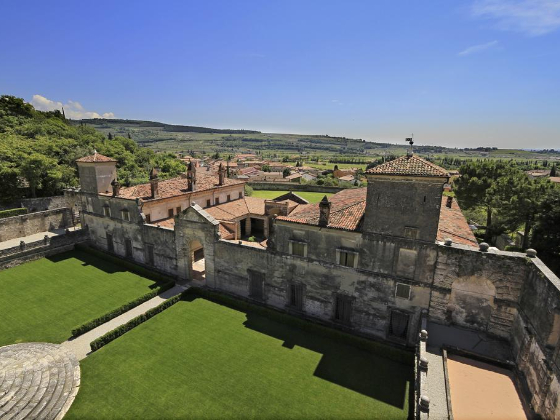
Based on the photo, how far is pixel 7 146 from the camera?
5100cm

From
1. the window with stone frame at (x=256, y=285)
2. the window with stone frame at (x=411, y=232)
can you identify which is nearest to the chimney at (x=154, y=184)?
the window with stone frame at (x=256, y=285)

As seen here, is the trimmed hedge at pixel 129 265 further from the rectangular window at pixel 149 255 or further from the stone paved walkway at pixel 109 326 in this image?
the stone paved walkway at pixel 109 326

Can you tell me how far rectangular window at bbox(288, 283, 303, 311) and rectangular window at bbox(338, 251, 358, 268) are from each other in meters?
4.28

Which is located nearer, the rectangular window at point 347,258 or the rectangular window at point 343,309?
the rectangular window at point 347,258

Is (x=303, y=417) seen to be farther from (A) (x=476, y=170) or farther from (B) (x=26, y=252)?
(A) (x=476, y=170)

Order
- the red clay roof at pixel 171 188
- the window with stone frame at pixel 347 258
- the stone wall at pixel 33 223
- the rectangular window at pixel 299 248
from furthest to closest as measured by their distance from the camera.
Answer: the stone wall at pixel 33 223
the red clay roof at pixel 171 188
the rectangular window at pixel 299 248
the window with stone frame at pixel 347 258

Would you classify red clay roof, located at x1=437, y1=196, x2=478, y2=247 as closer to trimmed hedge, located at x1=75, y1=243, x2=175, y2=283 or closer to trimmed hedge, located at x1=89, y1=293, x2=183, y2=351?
trimmed hedge, located at x1=89, y1=293, x2=183, y2=351

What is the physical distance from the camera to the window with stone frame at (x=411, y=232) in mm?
19031

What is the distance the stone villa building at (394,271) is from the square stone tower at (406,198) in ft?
0.20

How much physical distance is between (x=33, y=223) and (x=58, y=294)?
75.9 feet

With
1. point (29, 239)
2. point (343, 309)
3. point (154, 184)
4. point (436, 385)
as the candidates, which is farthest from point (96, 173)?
point (436, 385)

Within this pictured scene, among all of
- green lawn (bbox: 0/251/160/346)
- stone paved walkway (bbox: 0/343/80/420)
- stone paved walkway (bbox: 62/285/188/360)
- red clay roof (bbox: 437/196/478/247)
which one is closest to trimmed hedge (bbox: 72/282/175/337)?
stone paved walkway (bbox: 62/285/188/360)

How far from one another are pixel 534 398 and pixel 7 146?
71906 millimetres

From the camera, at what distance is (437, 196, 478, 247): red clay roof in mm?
21109
